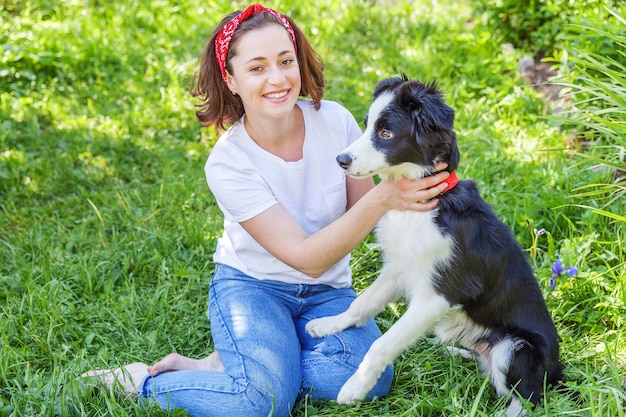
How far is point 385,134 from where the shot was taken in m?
2.42

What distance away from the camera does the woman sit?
2648 mm

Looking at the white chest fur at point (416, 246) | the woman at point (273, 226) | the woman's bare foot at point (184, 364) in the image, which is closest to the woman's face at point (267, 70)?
the woman at point (273, 226)

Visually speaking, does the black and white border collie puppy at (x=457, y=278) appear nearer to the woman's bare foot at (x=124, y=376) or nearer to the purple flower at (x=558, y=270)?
the purple flower at (x=558, y=270)

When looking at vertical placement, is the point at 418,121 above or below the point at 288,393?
above

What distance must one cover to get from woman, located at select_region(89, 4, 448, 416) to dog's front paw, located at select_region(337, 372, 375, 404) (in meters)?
0.09

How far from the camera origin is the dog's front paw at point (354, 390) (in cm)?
261

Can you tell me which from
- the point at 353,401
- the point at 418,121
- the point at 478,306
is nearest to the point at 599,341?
the point at 478,306

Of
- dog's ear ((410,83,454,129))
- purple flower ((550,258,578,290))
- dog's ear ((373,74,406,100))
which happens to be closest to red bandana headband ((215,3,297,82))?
dog's ear ((373,74,406,100))

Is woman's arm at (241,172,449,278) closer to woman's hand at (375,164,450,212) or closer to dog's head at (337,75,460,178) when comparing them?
woman's hand at (375,164,450,212)

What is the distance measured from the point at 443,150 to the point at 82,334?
6.29 ft

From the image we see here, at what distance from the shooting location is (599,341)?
290cm

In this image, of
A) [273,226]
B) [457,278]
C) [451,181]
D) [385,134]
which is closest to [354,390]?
[457,278]

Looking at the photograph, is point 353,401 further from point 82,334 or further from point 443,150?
point 82,334

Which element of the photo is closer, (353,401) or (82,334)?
(353,401)
